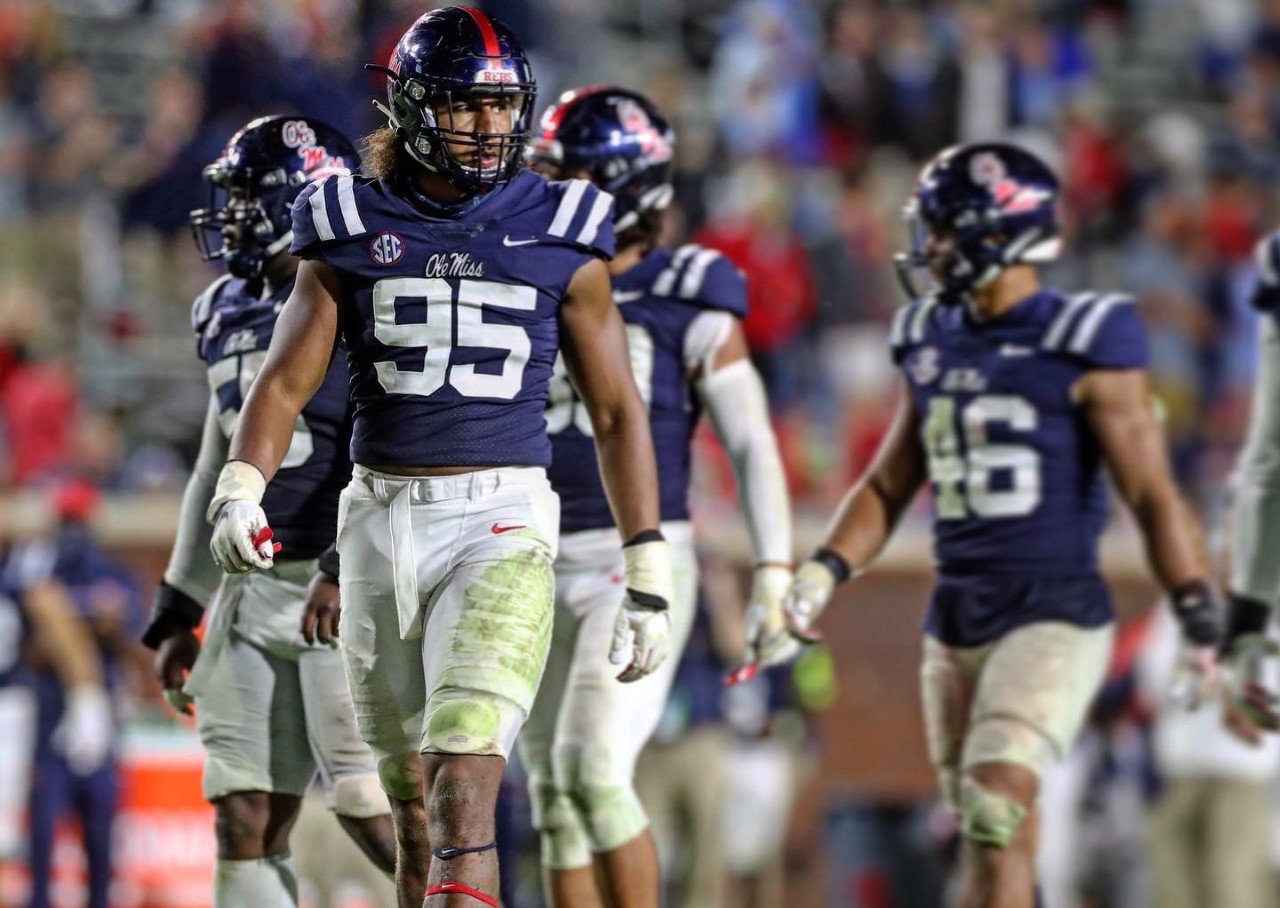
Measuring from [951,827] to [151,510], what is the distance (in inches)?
170

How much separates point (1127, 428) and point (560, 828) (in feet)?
6.06

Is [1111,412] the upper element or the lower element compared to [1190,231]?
lower

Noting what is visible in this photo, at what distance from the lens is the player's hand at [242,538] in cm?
439

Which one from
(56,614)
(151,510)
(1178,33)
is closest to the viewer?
(56,614)

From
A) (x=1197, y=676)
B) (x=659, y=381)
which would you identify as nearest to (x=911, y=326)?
(x=659, y=381)

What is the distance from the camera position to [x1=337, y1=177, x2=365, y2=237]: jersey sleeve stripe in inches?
179

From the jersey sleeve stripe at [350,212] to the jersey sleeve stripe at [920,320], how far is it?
2131mm

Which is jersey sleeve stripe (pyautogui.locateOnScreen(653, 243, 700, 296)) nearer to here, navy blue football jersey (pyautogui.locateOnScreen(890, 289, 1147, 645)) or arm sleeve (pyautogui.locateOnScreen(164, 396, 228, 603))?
navy blue football jersey (pyautogui.locateOnScreen(890, 289, 1147, 645))

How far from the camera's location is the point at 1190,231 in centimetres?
1368

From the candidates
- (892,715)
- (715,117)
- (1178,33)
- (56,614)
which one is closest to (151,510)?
(56,614)

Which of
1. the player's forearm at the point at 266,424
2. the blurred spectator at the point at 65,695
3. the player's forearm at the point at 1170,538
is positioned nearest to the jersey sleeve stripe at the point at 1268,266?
the player's forearm at the point at 1170,538

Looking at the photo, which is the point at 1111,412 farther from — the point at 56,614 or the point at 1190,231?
the point at 1190,231

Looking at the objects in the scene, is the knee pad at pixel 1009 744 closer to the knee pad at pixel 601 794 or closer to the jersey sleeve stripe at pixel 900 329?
the knee pad at pixel 601 794

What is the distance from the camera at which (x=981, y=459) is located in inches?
235
